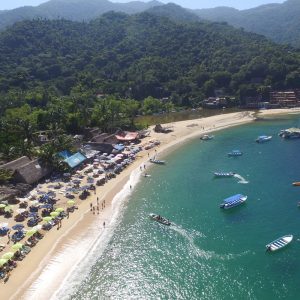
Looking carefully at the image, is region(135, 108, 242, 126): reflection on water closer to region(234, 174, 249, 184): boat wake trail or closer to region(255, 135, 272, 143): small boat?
region(255, 135, 272, 143): small boat

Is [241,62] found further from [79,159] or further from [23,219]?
[23,219]

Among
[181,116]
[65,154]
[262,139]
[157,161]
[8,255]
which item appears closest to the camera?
[8,255]

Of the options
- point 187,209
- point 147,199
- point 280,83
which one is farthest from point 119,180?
point 280,83

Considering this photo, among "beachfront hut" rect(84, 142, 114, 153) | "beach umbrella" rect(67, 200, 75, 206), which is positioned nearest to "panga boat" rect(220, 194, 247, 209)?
"beach umbrella" rect(67, 200, 75, 206)

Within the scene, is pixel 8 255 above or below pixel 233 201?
above

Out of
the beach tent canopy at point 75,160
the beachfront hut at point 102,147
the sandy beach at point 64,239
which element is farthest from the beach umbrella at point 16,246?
the beachfront hut at point 102,147

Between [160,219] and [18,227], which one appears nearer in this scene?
[18,227]

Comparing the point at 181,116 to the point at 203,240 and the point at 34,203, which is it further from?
the point at 203,240

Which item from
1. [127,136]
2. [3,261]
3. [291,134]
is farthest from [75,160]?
[291,134]
